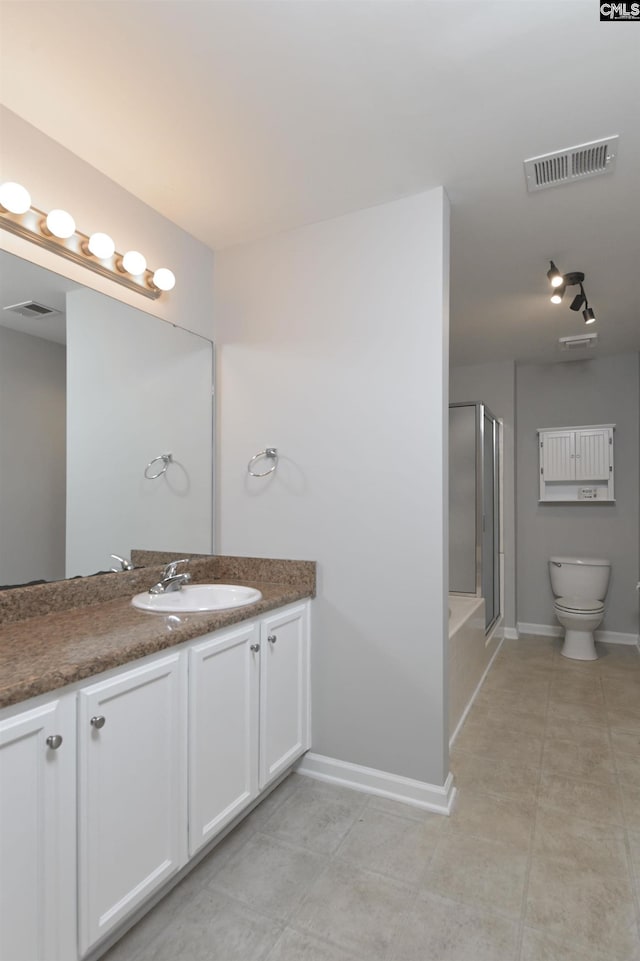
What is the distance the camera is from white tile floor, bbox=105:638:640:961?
53.9 inches

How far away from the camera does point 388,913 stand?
→ 4.84 ft

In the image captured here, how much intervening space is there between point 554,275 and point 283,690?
7.85 feet

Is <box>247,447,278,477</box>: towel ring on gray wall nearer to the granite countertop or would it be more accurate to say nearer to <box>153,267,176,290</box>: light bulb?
the granite countertop

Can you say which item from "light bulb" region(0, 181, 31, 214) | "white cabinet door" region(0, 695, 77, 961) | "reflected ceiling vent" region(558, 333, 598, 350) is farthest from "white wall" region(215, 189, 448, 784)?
"reflected ceiling vent" region(558, 333, 598, 350)

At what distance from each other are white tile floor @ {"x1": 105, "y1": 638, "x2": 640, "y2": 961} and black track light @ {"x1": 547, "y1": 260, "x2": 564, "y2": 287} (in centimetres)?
237

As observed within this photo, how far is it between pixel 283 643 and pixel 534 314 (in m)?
2.72

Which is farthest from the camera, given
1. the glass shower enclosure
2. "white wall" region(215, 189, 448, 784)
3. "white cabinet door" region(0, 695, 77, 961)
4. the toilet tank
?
the toilet tank

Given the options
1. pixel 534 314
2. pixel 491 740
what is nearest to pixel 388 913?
pixel 491 740

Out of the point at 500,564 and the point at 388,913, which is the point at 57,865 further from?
the point at 500,564

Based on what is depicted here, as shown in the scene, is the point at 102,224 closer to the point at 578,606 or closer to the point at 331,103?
the point at 331,103

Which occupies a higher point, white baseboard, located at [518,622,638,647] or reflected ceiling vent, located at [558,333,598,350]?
reflected ceiling vent, located at [558,333,598,350]

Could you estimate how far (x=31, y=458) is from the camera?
67.7 inches

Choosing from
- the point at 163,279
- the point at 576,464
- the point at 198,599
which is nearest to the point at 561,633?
the point at 576,464

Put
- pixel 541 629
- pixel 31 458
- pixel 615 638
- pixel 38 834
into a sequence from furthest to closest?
pixel 541 629
pixel 615 638
pixel 31 458
pixel 38 834
